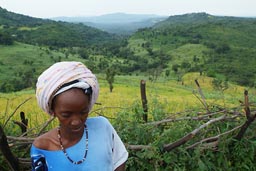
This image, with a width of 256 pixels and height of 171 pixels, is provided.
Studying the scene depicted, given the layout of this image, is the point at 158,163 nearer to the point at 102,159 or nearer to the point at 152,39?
the point at 102,159

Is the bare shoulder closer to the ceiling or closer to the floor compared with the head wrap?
closer to the floor

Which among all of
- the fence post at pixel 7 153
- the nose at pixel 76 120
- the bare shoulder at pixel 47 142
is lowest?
the fence post at pixel 7 153

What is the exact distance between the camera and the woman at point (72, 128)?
5.43 feet

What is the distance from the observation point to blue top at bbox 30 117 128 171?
1.74 meters

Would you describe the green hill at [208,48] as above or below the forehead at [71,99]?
below

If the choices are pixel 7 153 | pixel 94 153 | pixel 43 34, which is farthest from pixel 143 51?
pixel 94 153

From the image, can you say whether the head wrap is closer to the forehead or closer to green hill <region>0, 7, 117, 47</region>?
the forehead

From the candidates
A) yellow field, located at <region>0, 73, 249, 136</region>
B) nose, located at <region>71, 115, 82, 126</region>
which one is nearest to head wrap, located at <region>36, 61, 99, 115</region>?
nose, located at <region>71, 115, 82, 126</region>

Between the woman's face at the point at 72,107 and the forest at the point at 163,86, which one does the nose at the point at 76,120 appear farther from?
the forest at the point at 163,86

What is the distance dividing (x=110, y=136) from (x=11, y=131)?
1741 mm

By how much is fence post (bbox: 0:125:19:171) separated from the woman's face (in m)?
0.83

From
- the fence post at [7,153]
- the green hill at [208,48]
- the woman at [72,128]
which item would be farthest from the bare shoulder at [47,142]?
the green hill at [208,48]

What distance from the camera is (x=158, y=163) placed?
113 inches

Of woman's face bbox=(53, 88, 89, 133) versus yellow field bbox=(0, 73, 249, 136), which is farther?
yellow field bbox=(0, 73, 249, 136)
